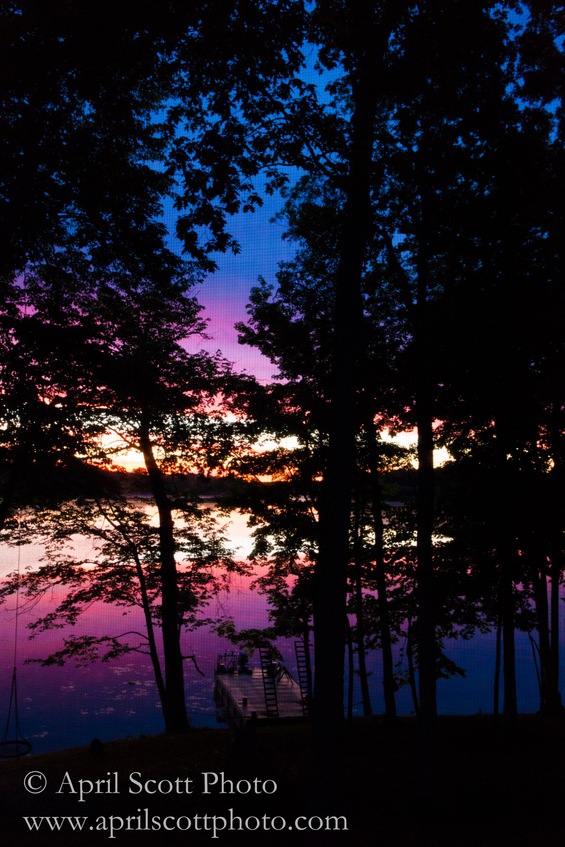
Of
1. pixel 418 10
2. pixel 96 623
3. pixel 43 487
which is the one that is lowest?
pixel 96 623

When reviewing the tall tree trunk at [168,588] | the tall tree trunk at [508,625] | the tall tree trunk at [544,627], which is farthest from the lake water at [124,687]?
the tall tree trunk at [508,625]

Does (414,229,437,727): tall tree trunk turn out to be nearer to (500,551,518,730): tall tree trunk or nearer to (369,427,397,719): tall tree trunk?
(500,551,518,730): tall tree trunk

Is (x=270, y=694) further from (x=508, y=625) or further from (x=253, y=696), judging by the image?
(x=508, y=625)

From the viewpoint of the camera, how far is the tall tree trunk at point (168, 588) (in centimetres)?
1744

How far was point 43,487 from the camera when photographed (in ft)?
44.3

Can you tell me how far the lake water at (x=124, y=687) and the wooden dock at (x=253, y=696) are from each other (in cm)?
216

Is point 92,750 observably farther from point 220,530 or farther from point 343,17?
point 343,17

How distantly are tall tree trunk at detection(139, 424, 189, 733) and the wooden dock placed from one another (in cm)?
744

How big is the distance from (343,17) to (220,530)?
14018 millimetres

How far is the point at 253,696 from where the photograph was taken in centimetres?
3216

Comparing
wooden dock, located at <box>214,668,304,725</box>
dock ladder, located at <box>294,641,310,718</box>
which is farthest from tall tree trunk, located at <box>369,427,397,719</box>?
wooden dock, located at <box>214,668,304,725</box>

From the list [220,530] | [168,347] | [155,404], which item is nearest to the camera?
[155,404]

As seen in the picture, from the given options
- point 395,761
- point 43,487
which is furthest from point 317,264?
point 395,761

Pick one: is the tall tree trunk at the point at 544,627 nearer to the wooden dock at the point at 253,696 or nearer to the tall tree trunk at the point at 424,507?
the tall tree trunk at the point at 424,507
